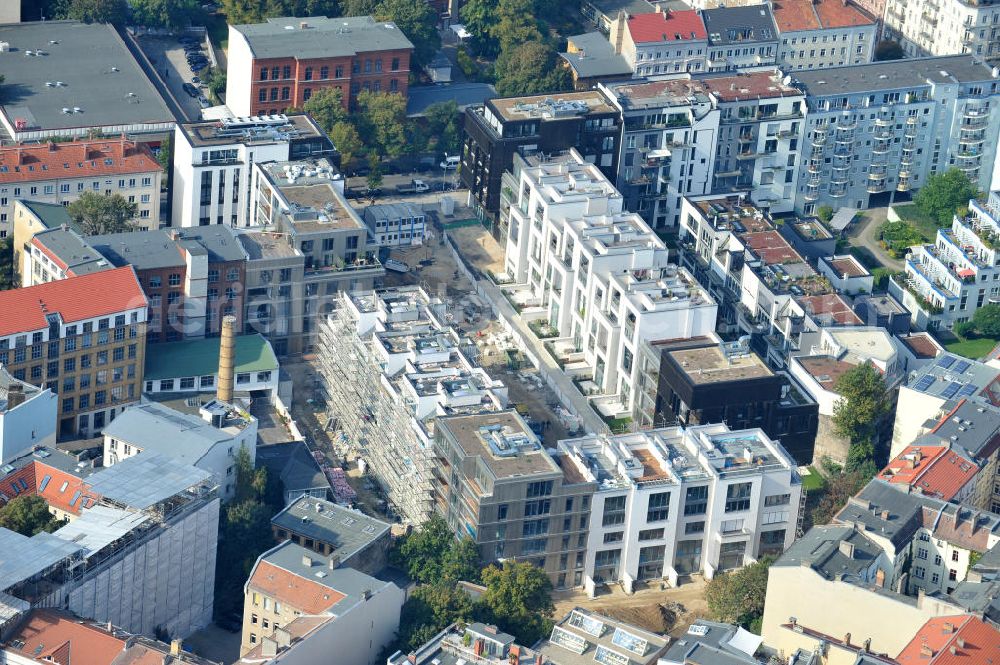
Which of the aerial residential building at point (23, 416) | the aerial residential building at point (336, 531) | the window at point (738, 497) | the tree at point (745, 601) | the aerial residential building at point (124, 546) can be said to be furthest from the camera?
the window at point (738, 497)

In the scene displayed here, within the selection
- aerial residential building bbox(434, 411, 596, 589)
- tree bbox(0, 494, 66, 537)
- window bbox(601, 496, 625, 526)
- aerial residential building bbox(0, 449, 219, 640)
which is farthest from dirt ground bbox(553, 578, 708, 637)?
tree bbox(0, 494, 66, 537)

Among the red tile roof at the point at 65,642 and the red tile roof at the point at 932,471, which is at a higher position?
the red tile roof at the point at 932,471

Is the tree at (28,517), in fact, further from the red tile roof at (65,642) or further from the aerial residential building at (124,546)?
the red tile roof at (65,642)

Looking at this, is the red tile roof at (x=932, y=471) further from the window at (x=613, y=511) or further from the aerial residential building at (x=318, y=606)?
the aerial residential building at (x=318, y=606)

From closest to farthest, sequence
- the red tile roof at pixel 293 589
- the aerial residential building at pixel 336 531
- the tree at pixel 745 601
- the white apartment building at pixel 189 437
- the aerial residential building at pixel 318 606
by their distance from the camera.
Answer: the aerial residential building at pixel 318 606, the red tile roof at pixel 293 589, the aerial residential building at pixel 336 531, the tree at pixel 745 601, the white apartment building at pixel 189 437

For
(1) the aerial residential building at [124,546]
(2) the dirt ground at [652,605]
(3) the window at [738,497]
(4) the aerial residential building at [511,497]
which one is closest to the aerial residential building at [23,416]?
(1) the aerial residential building at [124,546]

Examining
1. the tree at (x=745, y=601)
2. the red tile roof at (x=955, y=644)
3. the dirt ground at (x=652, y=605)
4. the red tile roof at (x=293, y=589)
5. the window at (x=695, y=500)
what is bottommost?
the dirt ground at (x=652, y=605)

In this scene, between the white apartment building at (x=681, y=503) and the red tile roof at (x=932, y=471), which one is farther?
the red tile roof at (x=932, y=471)
